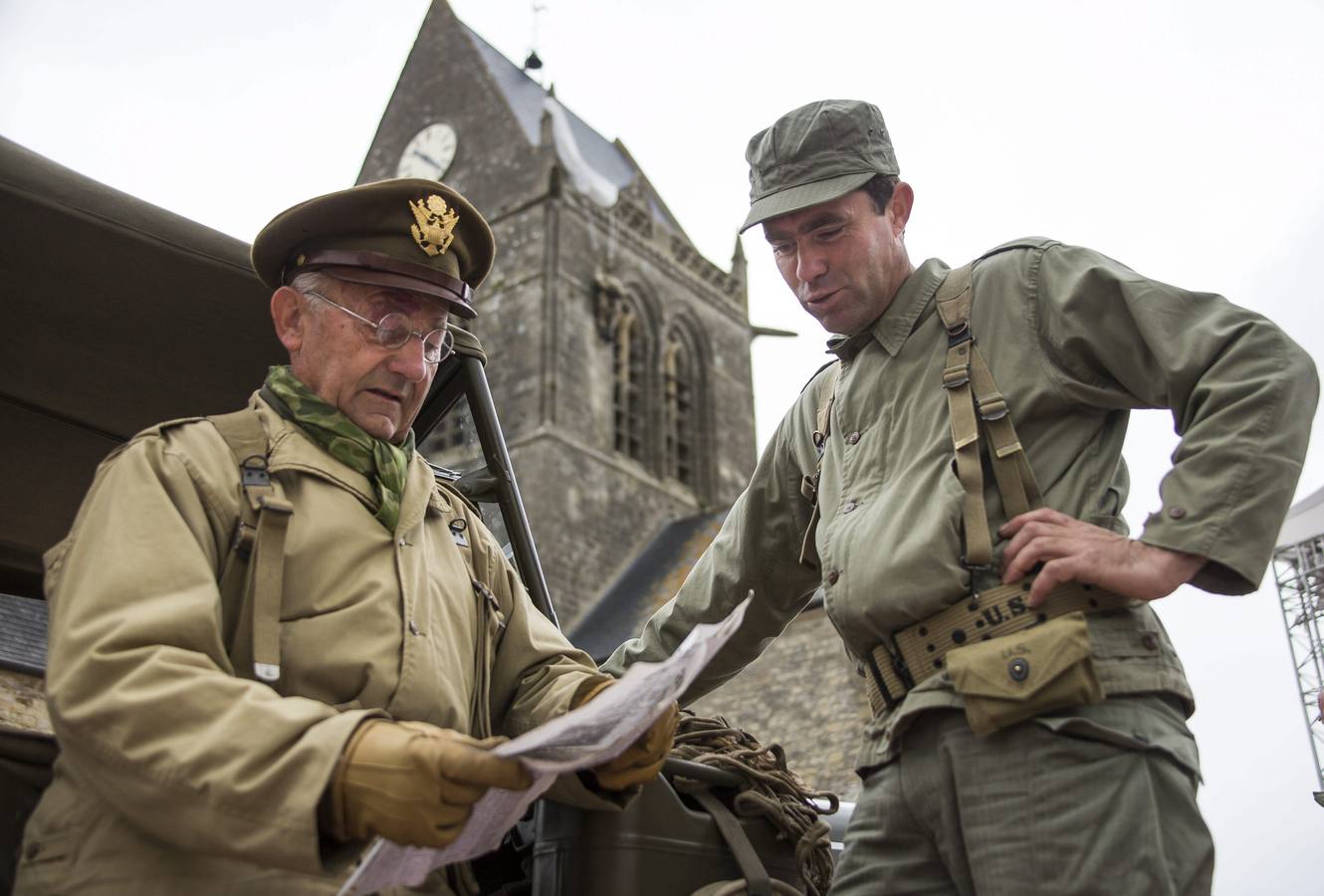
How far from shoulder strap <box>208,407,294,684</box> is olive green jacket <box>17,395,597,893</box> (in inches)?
0.8

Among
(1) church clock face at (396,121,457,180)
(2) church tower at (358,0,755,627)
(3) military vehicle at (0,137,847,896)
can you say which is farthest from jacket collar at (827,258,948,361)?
(1) church clock face at (396,121,457,180)

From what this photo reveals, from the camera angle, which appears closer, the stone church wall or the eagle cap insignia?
the eagle cap insignia

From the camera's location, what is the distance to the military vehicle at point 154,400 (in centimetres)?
254

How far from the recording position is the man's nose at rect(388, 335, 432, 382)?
256 centimetres

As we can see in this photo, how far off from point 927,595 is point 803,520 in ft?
2.55

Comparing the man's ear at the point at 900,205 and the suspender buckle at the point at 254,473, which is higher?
the man's ear at the point at 900,205

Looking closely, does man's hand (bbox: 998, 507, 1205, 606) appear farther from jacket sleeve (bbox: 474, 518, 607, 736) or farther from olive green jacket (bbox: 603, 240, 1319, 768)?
jacket sleeve (bbox: 474, 518, 607, 736)

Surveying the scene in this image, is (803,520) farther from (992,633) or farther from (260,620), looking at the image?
(260,620)

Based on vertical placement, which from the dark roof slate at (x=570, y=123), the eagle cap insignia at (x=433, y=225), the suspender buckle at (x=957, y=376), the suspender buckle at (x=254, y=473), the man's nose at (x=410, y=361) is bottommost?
the suspender buckle at (x=254, y=473)

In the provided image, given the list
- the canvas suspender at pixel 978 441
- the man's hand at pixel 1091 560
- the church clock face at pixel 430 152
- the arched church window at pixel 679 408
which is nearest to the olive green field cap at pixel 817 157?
the canvas suspender at pixel 978 441

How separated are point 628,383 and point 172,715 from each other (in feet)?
87.7

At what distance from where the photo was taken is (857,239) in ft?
9.28

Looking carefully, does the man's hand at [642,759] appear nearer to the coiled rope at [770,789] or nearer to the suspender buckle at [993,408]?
the coiled rope at [770,789]

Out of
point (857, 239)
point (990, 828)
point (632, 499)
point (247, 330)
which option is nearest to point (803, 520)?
point (857, 239)
